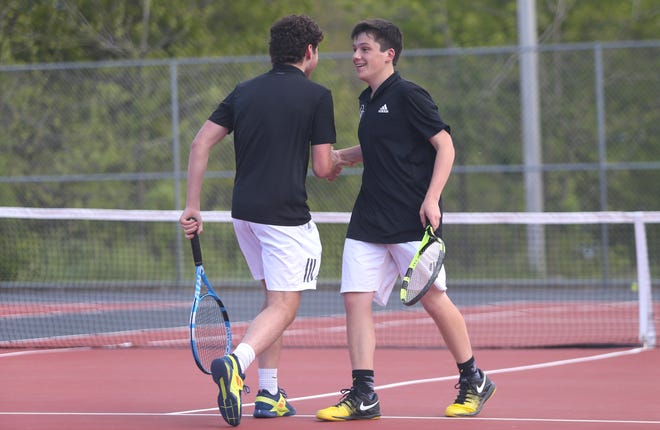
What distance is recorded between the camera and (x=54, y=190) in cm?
1583

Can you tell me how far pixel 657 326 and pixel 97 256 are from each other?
285 inches

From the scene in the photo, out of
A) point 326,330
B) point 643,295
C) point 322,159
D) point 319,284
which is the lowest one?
point 326,330

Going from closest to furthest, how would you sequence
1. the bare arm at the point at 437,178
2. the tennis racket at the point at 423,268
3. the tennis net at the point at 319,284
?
the tennis racket at the point at 423,268 → the bare arm at the point at 437,178 → the tennis net at the point at 319,284

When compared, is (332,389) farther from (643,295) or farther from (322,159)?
(643,295)

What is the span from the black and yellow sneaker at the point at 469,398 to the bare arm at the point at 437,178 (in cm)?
85

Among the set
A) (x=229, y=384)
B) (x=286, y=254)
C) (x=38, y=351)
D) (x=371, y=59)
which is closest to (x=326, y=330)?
(x=38, y=351)

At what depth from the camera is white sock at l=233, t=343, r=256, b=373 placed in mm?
5957

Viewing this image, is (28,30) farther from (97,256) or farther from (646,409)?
(646,409)

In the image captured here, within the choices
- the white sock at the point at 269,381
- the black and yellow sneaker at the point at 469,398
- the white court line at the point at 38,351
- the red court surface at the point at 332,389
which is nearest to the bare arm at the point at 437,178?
the black and yellow sneaker at the point at 469,398

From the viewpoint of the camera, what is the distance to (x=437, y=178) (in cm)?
615

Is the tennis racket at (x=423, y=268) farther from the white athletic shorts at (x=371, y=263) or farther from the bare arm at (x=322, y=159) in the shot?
the bare arm at (x=322, y=159)

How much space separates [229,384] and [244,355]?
0.68 feet

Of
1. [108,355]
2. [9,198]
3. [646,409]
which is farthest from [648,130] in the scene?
[646,409]

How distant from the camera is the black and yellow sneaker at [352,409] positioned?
20.4ft
